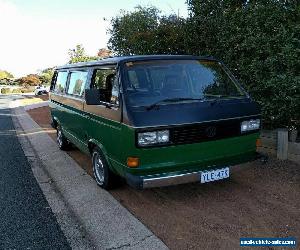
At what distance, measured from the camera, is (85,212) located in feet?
15.7

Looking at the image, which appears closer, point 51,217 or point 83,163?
point 51,217

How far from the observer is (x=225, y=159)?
4.74m

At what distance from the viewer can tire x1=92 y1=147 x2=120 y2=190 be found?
212 inches

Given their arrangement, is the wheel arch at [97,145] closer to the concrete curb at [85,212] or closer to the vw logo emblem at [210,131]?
the concrete curb at [85,212]

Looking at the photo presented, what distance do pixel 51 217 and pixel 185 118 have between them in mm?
2322

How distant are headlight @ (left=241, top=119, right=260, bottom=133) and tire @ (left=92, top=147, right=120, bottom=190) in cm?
212

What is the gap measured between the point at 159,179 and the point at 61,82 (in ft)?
15.8

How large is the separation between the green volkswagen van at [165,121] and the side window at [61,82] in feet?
6.38

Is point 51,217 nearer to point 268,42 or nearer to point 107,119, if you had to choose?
point 107,119

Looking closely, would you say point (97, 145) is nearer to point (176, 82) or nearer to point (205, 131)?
point (176, 82)

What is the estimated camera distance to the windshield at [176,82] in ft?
15.8

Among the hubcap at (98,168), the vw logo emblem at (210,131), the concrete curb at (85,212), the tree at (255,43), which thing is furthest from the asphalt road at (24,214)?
the tree at (255,43)

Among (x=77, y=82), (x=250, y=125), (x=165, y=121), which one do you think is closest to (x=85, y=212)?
(x=165, y=121)

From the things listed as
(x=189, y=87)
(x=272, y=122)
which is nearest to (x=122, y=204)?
(x=189, y=87)
